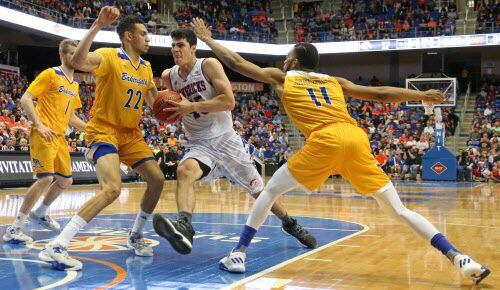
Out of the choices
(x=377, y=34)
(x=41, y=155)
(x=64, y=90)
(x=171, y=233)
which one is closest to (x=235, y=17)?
(x=377, y=34)

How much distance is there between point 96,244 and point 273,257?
6.09 ft

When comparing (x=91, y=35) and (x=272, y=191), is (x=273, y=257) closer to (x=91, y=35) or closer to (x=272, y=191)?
(x=272, y=191)

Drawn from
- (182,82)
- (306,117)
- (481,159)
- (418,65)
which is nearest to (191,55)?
(182,82)

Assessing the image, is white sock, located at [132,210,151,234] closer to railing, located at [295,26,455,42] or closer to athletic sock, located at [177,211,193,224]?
athletic sock, located at [177,211,193,224]

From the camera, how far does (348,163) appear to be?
450cm

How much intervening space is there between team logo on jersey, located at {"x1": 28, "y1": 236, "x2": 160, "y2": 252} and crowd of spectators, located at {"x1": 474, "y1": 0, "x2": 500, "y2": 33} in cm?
2614

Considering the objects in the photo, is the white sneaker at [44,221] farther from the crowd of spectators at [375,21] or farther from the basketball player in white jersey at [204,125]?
the crowd of spectators at [375,21]

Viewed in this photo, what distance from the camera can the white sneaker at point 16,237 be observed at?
5.87 metres

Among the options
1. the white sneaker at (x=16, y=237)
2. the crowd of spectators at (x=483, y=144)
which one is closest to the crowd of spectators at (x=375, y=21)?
the crowd of spectators at (x=483, y=144)

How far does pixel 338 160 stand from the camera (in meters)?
4.48

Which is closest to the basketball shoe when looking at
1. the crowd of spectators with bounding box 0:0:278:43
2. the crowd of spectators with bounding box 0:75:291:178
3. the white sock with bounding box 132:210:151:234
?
the white sock with bounding box 132:210:151:234

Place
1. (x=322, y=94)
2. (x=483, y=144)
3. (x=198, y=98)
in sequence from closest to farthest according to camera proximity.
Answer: (x=322, y=94) < (x=198, y=98) < (x=483, y=144)

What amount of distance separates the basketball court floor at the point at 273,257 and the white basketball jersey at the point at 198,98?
3.77 feet

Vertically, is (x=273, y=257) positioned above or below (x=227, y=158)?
below
